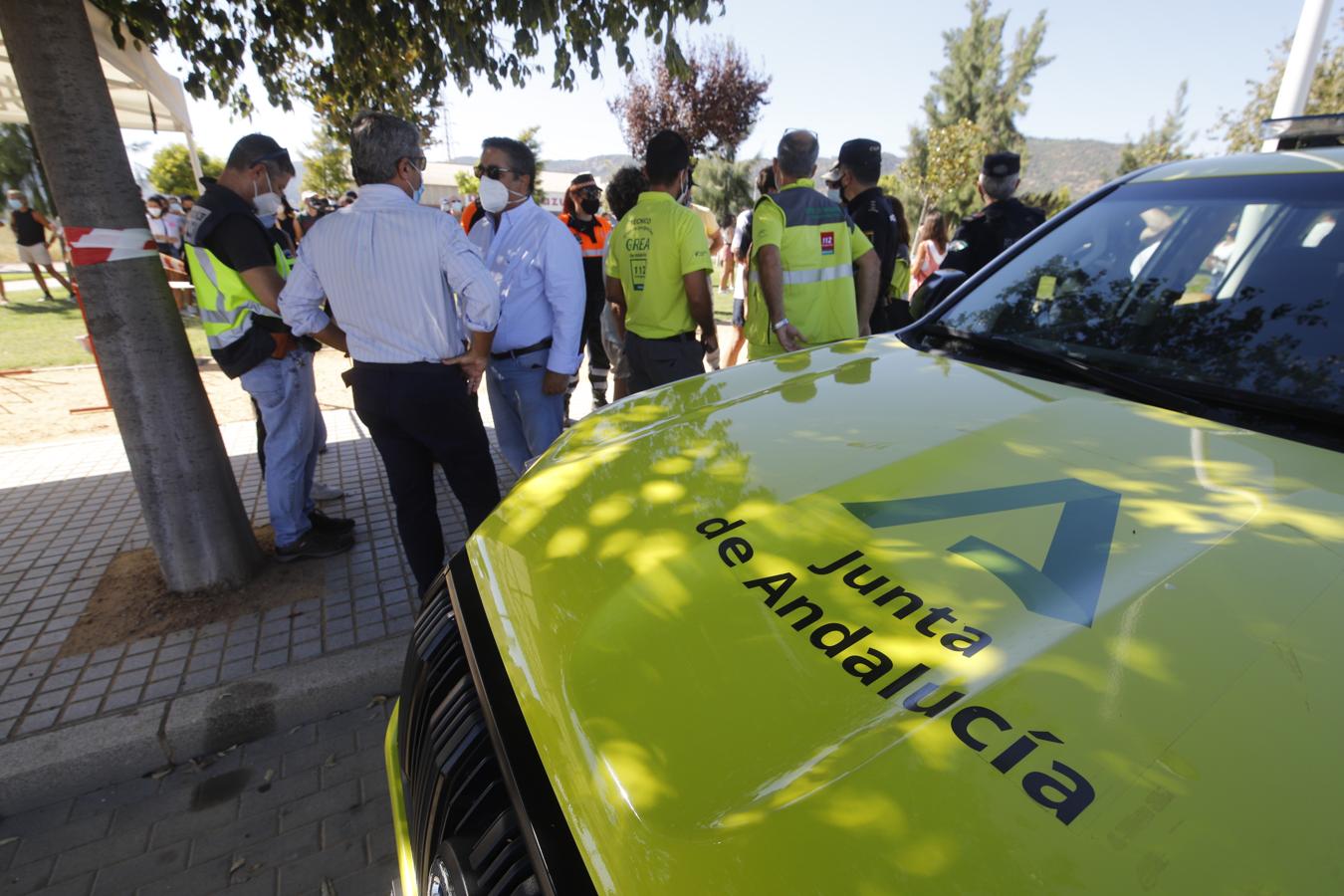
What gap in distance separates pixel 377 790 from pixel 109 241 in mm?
2532

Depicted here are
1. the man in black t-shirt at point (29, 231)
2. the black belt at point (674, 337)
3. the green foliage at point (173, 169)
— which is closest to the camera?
the black belt at point (674, 337)

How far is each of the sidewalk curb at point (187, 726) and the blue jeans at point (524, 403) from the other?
1.31 metres

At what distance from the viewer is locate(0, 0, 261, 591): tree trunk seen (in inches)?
108

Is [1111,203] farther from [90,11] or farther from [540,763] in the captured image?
[90,11]

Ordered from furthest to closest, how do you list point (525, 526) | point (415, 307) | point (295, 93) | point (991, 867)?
point (295, 93), point (415, 307), point (525, 526), point (991, 867)

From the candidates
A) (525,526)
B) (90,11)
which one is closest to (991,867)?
(525,526)

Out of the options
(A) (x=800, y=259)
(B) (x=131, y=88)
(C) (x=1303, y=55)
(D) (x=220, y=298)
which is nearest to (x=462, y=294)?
(D) (x=220, y=298)

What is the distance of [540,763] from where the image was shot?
3.72 ft

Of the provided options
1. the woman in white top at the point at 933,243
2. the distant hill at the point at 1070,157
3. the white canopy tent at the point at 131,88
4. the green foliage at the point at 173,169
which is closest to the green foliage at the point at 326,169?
the green foliage at the point at 173,169

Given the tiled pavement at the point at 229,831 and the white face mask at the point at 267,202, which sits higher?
the white face mask at the point at 267,202

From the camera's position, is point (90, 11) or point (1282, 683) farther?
point (90, 11)

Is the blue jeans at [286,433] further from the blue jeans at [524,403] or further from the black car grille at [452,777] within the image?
the black car grille at [452,777]

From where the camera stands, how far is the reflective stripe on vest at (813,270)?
3.67 metres

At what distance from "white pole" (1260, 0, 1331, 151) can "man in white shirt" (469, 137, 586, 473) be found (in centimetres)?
637
